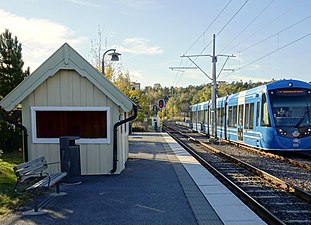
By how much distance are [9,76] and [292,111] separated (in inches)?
623

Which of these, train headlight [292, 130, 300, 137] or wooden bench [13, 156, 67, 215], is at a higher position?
train headlight [292, 130, 300, 137]

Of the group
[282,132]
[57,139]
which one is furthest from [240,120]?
[57,139]

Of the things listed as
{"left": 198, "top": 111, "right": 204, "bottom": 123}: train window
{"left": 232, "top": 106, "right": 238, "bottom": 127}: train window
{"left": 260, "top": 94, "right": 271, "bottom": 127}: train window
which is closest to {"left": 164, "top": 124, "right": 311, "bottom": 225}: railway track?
{"left": 260, "top": 94, "right": 271, "bottom": 127}: train window

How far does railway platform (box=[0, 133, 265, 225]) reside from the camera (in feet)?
19.0

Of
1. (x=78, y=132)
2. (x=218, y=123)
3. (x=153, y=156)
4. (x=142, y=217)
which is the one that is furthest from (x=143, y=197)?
(x=218, y=123)

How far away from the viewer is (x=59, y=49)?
9523 millimetres

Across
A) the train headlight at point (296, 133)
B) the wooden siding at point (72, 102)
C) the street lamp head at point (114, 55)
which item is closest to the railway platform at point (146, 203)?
the wooden siding at point (72, 102)

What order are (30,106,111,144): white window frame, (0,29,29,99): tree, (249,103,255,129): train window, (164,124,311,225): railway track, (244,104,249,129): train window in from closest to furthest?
(164,124,311,225): railway track < (30,106,111,144): white window frame < (249,103,255,129): train window < (244,104,249,129): train window < (0,29,29,99): tree

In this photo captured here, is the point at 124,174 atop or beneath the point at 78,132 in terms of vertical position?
beneath

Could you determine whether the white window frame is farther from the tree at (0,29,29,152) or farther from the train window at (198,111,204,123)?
the train window at (198,111,204,123)

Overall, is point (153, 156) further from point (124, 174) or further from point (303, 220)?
point (303, 220)

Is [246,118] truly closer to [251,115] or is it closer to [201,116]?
[251,115]

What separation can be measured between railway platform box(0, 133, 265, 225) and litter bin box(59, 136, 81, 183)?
0.32m

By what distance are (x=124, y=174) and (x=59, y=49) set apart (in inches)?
178
